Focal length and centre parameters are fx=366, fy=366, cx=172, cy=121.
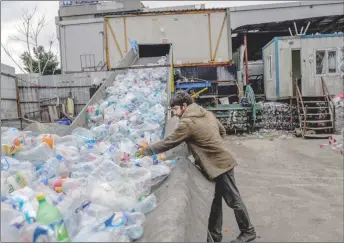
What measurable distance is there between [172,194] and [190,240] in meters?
0.50

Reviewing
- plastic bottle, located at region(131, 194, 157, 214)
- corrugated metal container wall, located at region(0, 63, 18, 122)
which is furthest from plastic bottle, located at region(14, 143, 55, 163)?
corrugated metal container wall, located at region(0, 63, 18, 122)

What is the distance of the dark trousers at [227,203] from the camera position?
4.06 m

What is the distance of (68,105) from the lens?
13148mm

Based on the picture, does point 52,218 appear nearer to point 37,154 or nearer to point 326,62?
point 37,154

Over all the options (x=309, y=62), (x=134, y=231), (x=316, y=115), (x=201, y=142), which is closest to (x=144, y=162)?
(x=201, y=142)

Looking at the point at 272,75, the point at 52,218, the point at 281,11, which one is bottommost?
the point at 52,218

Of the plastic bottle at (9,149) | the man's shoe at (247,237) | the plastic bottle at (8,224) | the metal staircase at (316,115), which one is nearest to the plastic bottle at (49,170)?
the plastic bottle at (9,149)

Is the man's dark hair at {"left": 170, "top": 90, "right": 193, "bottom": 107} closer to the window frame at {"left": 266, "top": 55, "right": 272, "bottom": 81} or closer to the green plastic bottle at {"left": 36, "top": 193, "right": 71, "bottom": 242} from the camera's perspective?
the green plastic bottle at {"left": 36, "top": 193, "right": 71, "bottom": 242}

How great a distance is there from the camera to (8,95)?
1070cm

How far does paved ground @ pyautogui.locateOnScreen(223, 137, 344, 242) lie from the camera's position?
4840 millimetres

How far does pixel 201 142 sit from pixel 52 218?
1989mm

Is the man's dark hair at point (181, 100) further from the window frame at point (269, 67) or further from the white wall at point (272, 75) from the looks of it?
the window frame at point (269, 67)

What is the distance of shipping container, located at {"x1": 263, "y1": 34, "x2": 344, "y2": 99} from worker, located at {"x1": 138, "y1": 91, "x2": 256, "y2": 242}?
1061 cm

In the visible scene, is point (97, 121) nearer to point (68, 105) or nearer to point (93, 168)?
point (93, 168)
